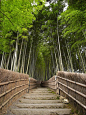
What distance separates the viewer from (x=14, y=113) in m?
1.98

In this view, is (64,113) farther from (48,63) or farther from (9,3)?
(48,63)

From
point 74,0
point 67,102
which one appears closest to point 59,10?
point 74,0

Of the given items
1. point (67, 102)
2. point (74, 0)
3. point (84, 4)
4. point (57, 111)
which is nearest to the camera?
point (57, 111)

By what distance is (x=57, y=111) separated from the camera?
206 cm

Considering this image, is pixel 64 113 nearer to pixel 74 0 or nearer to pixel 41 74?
pixel 74 0

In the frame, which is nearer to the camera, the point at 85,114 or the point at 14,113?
the point at 85,114

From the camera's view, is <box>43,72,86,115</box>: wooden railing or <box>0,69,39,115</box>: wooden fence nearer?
<box>43,72,86,115</box>: wooden railing

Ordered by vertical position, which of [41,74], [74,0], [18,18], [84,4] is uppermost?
[74,0]

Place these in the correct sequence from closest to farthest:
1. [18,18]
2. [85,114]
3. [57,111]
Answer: [85,114] → [57,111] → [18,18]

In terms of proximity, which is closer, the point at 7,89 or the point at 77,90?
the point at 77,90

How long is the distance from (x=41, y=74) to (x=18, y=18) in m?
21.6

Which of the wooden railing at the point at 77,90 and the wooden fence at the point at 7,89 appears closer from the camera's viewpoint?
the wooden railing at the point at 77,90

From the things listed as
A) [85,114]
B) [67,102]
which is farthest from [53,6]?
[85,114]

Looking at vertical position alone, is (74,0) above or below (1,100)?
above
